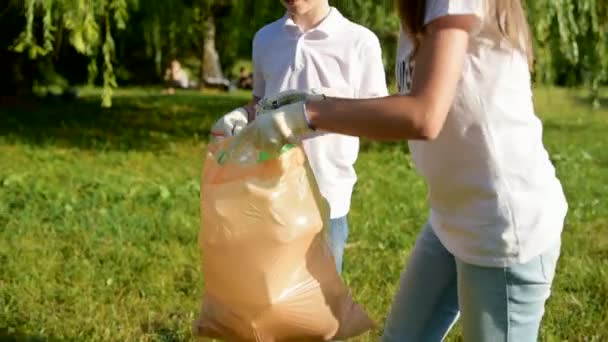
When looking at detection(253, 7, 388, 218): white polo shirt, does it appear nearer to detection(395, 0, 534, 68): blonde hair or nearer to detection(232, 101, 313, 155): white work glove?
detection(232, 101, 313, 155): white work glove

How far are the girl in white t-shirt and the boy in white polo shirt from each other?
0.84 meters

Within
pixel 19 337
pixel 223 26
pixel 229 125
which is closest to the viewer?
pixel 229 125

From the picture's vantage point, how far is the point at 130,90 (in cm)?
1597

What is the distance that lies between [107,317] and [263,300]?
1754 mm

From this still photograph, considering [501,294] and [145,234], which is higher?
[501,294]

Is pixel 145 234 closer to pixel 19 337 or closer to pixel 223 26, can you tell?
pixel 19 337

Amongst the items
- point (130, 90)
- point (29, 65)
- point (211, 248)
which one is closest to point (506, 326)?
point (211, 248)

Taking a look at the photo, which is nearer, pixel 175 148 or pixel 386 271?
Result: pixel 386 271

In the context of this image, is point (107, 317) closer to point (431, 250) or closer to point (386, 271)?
point (386, 271)

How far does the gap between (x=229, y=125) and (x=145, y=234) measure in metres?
2.46

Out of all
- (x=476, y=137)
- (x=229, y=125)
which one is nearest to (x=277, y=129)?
(x=476, y=137)

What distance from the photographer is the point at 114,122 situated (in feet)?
32.8

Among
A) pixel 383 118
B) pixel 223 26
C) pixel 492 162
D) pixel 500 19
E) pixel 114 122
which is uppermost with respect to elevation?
pixel 500 19

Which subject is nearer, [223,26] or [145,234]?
Answer: [145,234]
